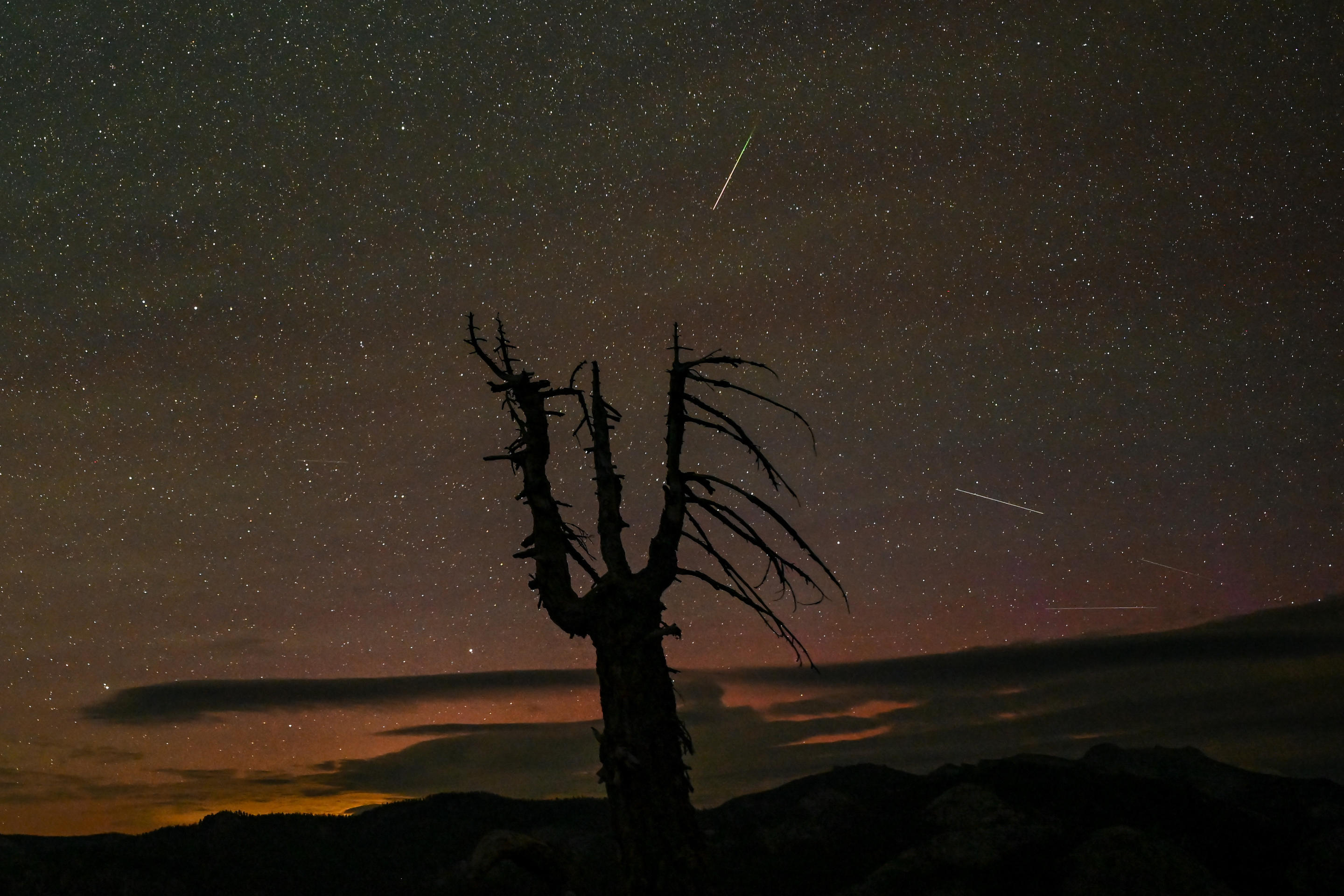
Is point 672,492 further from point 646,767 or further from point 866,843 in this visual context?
point 866,843

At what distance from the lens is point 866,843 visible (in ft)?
322

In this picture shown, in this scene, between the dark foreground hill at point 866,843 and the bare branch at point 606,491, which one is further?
the dark foreground hill at point 866,843

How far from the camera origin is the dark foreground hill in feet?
213

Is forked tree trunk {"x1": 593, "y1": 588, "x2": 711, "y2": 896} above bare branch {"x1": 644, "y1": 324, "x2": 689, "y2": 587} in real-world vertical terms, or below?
below

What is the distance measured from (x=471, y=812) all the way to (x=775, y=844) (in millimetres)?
84775

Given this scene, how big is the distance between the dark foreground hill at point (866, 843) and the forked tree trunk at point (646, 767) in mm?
712

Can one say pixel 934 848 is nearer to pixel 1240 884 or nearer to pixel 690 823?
pixel 1240 884

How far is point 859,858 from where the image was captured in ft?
293

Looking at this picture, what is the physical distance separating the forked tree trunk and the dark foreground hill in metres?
0.71

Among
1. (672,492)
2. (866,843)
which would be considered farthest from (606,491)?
(866,843)

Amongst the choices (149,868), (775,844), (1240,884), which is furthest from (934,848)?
(149,868)

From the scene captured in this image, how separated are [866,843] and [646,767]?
309 ft

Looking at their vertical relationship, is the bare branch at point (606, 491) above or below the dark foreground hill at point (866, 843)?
above

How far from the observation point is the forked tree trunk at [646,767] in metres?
11.8
